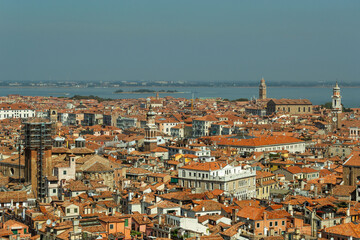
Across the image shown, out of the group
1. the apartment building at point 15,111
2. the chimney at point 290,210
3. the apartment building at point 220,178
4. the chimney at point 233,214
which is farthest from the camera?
the apartment building at point 15,111

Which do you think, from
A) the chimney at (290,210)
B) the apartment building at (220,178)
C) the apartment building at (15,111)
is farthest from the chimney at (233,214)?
the apartment building at (15,111)

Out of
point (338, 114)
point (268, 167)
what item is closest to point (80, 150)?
point (268, 167)

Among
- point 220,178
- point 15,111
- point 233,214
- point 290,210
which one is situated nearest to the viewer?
point 233,214

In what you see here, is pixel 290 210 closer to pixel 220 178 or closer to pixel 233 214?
pixel 233 214

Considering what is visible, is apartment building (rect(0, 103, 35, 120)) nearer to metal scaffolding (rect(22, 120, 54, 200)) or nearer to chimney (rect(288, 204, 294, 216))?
metal scaffolding (rect(22, 120, 54, 200))

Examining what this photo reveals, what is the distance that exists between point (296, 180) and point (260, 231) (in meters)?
14.6

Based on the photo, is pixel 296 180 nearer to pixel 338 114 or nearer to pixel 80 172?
pixel 80 172

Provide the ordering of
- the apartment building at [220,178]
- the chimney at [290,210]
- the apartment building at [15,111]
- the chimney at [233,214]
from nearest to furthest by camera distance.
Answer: the chimney at [233,214] → the chimney at [290,210] → the apartment building at [220,178] → the apartment building at [15,111]

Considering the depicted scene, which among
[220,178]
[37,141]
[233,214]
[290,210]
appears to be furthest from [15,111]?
[233,214]

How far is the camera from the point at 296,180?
114 ft

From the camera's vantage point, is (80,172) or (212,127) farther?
(212,127)

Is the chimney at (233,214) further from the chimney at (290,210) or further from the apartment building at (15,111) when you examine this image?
the apartment building at (15,111)

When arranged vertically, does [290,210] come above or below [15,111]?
above

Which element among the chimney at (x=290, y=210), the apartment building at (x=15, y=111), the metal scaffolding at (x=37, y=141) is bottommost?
the apartment building at (x=15, y=111)
